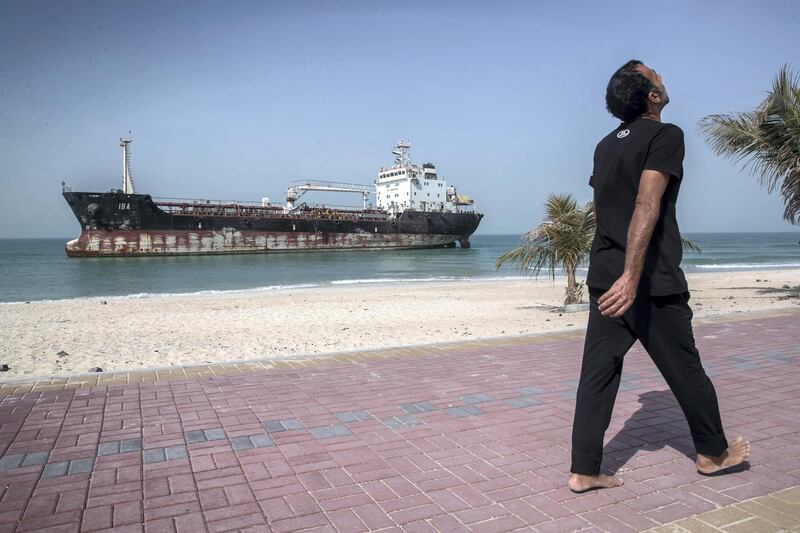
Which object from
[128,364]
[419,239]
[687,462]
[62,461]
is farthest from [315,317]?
[419,239]

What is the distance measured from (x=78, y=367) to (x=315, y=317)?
495cm

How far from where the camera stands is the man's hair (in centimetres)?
225

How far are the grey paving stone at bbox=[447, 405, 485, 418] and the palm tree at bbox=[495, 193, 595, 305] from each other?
6.20m

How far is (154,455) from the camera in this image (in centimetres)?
286

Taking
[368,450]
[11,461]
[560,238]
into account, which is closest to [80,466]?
[11,461]

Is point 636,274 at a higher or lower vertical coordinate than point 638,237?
lower

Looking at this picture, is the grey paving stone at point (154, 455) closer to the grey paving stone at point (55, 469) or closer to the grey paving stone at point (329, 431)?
the grey paving stone at point (55, 469)

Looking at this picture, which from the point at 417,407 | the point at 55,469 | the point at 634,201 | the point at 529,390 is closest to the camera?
the point at 634,201

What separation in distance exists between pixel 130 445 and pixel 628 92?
2.95m

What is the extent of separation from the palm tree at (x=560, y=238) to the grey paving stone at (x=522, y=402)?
19.6ft

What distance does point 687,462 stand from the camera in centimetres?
267

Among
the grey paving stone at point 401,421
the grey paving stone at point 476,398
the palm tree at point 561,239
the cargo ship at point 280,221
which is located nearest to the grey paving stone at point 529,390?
the grey paving stone at point 476,398

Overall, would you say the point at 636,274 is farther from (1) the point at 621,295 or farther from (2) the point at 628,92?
(2) the point at 628,92

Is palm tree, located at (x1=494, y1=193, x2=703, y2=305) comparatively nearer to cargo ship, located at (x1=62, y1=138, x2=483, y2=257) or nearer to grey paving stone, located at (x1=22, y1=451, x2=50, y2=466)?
grey paving stone, located at (x1=22, y1=451, x2=50, y2=466)
